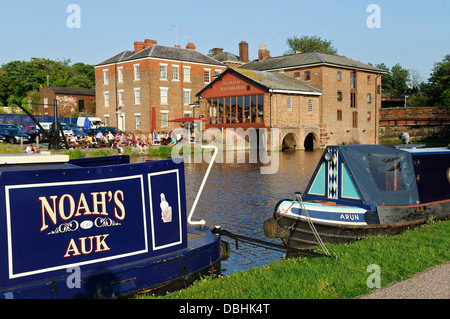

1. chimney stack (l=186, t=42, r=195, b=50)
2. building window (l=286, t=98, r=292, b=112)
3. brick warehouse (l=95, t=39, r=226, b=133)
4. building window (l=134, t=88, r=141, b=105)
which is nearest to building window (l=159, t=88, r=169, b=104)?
brick warehouse (l=95, t=39, r=226, b=133)

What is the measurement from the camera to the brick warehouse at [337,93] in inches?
2000

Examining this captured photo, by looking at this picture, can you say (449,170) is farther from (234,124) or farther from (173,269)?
(234,124)

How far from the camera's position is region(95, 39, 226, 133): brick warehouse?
5262 centimetres

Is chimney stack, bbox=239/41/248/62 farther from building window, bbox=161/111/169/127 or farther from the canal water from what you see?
the canal water

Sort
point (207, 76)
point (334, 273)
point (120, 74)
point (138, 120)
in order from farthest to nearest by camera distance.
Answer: point (207, 76), point (120, 74), point (138, 120), point (334, 273)

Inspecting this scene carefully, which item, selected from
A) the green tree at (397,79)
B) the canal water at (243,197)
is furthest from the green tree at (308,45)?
the canal water at (243,197)

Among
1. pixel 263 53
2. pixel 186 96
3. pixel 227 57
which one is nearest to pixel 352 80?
pixel 263 53

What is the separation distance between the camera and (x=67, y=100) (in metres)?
66.4

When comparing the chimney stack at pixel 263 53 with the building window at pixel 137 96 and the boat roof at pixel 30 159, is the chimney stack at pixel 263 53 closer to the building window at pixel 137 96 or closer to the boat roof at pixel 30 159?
the building window at pixel 137 96

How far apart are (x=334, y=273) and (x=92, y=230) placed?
3.95 m

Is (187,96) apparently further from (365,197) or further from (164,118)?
(365,197)

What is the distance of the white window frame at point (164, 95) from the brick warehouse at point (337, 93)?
12.1m

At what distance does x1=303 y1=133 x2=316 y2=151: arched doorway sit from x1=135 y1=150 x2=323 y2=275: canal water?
18746 mm
